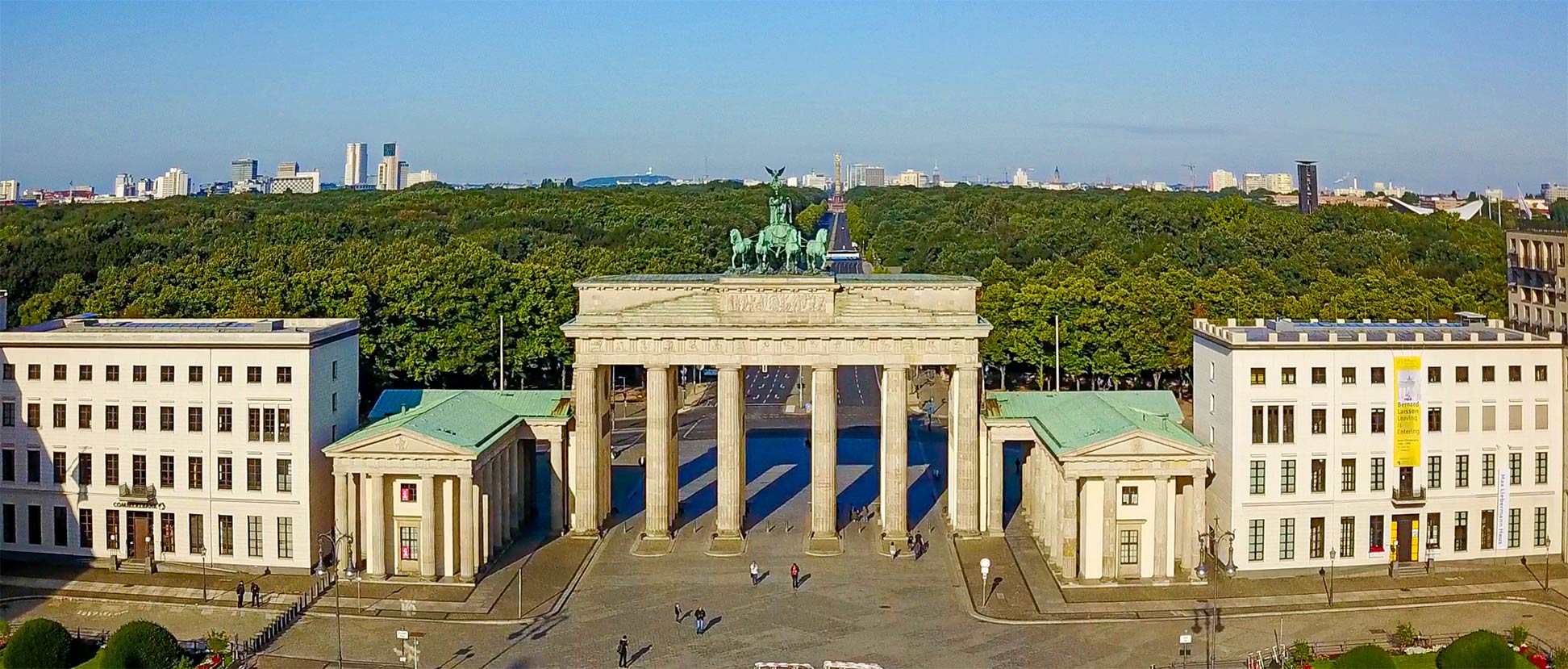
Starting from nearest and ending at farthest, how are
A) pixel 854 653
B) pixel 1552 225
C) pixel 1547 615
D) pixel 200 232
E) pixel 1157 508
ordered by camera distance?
pixel 854 653, pixel 1547 615, pixel 1157 508, pixel 1552 225, pixel 200 232

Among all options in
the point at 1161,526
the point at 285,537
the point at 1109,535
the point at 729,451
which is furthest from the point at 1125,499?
the point at 285,537

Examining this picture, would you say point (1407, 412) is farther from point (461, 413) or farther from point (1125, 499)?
point (461, 413)

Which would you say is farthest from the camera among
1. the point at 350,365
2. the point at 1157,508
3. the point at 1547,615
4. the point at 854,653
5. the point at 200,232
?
the point at 200,232

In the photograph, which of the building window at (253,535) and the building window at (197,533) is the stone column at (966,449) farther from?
the building window at (197,533)

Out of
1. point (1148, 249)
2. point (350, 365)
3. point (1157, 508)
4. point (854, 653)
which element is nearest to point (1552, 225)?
point (1157, 508)

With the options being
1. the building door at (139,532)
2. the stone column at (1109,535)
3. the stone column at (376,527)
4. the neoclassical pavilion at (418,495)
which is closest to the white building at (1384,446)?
the stone column at (1109,535)

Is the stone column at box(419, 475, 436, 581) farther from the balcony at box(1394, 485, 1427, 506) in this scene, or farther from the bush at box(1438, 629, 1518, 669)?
the balcony at box(1394, 485, 1427, 506)

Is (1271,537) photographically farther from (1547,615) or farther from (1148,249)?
(1148,249)

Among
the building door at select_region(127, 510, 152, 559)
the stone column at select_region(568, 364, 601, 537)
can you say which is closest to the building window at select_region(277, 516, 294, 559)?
the building door at select_region(127, 510, 152, 559)
